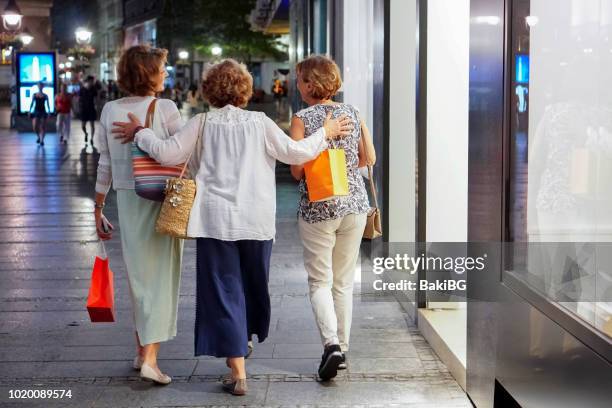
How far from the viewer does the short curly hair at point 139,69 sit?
19.2 ft

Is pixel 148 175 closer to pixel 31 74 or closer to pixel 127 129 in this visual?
pixel 127 129

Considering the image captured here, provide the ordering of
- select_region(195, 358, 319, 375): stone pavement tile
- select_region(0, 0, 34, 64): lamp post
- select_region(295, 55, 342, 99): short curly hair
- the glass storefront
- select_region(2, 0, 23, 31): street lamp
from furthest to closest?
1. select_region(0, 0, 34, 64): lamp post
2. select_region(2, 0, 23, 31): street lamp
3. select_region(195, 358, 319, 375): stone pavement tile
4. select_region(295, 55, 342, 99): short curly hair
5. the glass storefront

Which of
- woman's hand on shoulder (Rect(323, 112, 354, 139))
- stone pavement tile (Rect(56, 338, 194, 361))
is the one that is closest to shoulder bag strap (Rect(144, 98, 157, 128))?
woman's hand on shoulder (Rect(323, 112, 354, 139))

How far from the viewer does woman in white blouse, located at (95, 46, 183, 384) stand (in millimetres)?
5871

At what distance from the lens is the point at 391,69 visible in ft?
29.0

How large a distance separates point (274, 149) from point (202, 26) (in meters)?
72.5

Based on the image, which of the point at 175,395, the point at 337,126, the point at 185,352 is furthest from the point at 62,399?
the point at 337,126

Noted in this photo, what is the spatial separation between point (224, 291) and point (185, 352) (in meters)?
1.11

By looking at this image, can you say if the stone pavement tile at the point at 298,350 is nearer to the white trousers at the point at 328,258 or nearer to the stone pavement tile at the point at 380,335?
the stone pavement tile at the point at 380,335

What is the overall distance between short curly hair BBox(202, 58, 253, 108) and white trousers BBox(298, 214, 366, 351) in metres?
0.81

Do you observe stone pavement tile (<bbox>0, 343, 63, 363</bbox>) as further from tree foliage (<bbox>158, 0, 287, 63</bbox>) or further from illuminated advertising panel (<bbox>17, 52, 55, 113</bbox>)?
tree foliage (<bbox>158, 0, 287, 63</bbox>)

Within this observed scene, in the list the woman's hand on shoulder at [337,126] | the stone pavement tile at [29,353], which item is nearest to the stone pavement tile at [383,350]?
the woman's hand on shoulder at [337,126]

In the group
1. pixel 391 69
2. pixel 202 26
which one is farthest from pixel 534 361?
pixel 202 26

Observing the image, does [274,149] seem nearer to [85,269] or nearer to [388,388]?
[388,388]
